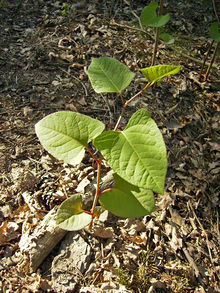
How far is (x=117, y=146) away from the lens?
1.06 meters

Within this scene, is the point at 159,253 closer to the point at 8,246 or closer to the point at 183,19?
the point at 8,246

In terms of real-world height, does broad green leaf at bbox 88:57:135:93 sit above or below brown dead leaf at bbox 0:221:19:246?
above

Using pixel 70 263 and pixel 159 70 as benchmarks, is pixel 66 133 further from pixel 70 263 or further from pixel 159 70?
pixel 70 263

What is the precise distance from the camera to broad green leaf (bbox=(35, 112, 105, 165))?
3.74 ft

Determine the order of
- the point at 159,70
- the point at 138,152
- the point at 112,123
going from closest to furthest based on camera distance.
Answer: the point at 138,152 → the point at 159,70 → the point at 112,123

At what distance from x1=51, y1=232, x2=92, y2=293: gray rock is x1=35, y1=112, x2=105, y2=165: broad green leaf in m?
0.64

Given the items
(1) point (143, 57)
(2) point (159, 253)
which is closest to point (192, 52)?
(1) point (143, 57)

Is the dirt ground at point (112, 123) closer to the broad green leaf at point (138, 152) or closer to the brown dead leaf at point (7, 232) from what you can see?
the brown dead leaf at point (7, 232)

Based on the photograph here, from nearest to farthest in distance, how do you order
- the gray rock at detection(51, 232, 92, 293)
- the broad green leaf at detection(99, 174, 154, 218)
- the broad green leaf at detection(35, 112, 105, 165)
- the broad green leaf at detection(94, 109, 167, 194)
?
1. the broad green leaf at detection(94, 109, 167, 194)
2. the broad green leaf at detection(35, 112, 105, 165)
3. the broad green leaf at detection(99, 174, 154, 218)
4. the gray rock at detection(51, 232, 92, 293)

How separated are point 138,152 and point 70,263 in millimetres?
844

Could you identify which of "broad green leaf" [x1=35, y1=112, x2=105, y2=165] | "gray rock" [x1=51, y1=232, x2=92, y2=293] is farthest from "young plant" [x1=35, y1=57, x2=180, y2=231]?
"gray rock" [x1=51, y1=232, x2=92, y2=293]

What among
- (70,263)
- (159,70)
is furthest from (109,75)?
(70,263)

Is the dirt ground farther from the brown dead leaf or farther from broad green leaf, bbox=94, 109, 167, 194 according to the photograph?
broad green leaf, bbox=94, 109, 167, 194

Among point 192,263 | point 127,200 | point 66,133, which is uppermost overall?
point 66,133
